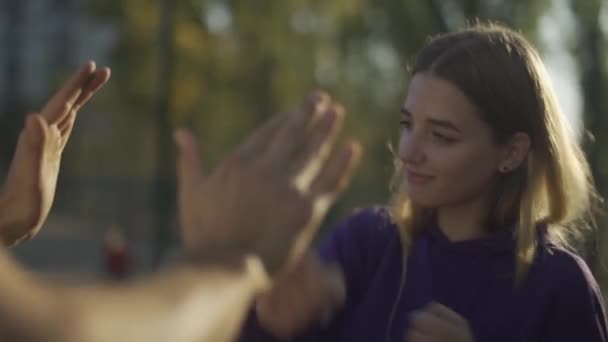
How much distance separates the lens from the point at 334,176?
1222mm

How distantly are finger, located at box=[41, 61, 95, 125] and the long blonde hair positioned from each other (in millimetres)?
752

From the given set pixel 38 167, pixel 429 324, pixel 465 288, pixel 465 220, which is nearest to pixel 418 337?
pixel 429 324

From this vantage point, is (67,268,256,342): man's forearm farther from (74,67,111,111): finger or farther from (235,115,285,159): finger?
(74,67,111,111): finger

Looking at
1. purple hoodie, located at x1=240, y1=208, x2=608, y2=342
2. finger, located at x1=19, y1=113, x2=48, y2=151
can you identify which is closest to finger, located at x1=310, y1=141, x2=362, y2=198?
finger, located at x1=19, y1=113, x2=48, y2=151

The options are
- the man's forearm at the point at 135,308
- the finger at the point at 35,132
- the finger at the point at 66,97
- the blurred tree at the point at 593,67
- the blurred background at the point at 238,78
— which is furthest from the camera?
→ the blurred background at the point at 238,78

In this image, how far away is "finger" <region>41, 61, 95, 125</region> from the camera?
1794 mm

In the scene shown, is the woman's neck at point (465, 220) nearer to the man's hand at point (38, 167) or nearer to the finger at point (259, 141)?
the man's hand at point (38, 167)

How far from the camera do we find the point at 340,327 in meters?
2.17

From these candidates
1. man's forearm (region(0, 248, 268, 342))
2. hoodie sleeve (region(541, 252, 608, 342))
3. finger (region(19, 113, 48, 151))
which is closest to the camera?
man's forearm (region(0, 248, 268, 342))

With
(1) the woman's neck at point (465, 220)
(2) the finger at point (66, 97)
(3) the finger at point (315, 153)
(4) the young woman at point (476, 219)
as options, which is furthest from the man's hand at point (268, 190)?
(1) the woman's neck at point (465, 220)

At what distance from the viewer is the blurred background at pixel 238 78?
7953 millimetres

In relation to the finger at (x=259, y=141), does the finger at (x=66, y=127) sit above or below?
below

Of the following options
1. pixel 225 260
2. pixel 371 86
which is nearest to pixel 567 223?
pixel 225 260

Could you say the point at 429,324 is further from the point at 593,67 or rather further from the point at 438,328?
the point at 593,67
